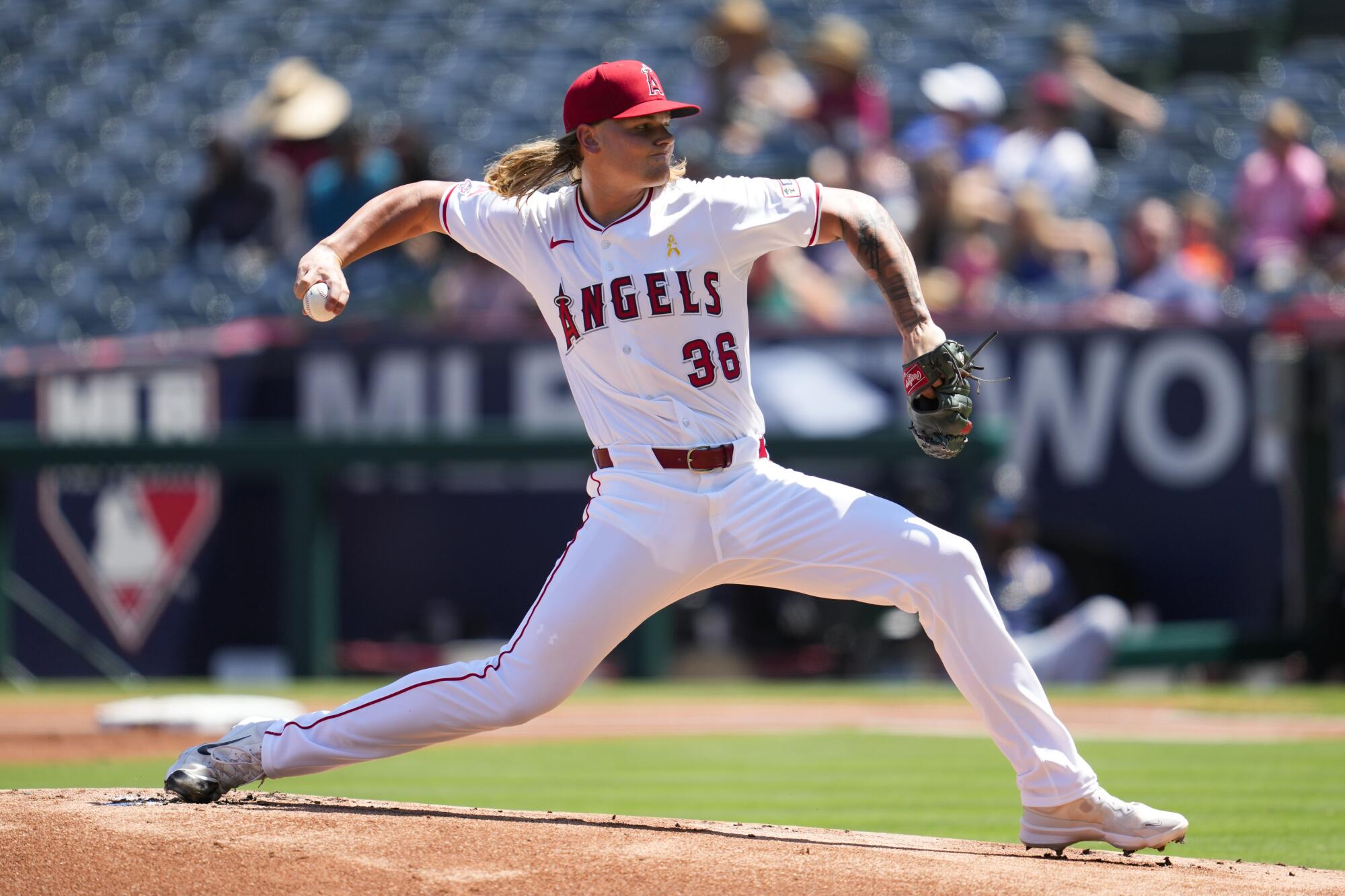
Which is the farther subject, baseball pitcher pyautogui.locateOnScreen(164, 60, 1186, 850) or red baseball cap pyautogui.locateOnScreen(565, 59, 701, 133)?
red baseball cap pyautogui.locateOnScreen(565, 59, 701, 133)

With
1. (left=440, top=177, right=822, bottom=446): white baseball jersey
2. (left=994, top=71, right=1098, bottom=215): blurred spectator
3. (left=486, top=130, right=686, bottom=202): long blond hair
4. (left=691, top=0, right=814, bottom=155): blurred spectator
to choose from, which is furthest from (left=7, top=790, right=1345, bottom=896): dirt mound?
(left=691, top=0, right=814, bottom=155): blurred spectator

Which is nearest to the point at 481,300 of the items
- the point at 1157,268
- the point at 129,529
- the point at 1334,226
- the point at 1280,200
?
the point at 129,529

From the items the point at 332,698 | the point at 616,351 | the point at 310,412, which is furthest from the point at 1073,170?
the point at 616,351

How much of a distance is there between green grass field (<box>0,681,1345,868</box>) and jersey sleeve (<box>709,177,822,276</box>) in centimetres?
166

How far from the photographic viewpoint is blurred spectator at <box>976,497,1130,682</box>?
8.98 meters

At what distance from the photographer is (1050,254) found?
1023cm

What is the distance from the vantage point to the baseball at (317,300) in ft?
12.3

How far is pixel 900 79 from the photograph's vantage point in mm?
12914

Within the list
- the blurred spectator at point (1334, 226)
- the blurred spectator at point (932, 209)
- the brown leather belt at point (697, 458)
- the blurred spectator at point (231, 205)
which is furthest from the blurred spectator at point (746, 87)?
the brown leather belt at point (697, 458)

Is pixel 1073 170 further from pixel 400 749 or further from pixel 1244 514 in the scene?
pixel 400 749

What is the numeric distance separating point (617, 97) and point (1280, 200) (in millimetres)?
7124

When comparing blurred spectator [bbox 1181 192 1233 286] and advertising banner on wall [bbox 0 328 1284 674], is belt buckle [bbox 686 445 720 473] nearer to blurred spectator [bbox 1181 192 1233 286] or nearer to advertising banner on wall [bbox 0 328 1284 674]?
advertising banner on wall [bbox 0 328 1284 674]

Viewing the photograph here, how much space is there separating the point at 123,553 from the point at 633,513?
6.89 m

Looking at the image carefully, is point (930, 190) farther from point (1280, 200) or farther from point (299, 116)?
point (299, 116)
